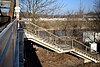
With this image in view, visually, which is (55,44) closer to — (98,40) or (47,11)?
(47,11)

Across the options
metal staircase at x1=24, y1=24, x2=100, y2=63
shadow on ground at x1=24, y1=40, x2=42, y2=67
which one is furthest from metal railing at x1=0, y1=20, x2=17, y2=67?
metal staircase at x1=24, y1=24, x2=100, y2=63

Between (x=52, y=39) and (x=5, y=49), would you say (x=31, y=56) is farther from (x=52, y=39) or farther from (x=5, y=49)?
(x=5, y=49)

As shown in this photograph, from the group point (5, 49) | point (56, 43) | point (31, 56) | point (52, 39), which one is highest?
point (5, 49)

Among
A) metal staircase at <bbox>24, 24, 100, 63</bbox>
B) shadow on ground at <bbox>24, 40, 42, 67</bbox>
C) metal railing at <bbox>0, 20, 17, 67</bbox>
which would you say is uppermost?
metal railing at <bbox>0, 20, 17, 67</bbox>

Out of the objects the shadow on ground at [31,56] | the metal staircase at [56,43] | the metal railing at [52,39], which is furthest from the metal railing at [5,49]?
the metal railing at [52,39]

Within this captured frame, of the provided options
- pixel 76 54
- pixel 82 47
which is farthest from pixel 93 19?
pixel 76 54

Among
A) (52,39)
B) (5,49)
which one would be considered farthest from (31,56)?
(5,49)

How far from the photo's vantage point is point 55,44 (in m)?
20.2

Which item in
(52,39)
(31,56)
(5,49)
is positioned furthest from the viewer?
(31,56)

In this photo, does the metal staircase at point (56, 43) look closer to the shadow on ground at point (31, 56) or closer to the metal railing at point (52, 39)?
the metal railing at point (52, 39)

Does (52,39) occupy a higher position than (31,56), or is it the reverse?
(52,39)

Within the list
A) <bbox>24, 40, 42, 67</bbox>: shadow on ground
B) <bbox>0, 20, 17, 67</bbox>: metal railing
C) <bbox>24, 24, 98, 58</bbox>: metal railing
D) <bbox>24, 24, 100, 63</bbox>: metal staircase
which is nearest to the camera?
<bbox>0, 20, 17, 67</bbox>: metal railing

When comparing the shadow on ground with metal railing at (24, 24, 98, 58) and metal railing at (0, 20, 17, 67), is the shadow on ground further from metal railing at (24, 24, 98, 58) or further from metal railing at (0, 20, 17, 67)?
metal railing at (0, 20, 17, 67)

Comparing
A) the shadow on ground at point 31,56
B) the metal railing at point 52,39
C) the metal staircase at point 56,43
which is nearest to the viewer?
the shadow on ground at point 31,56
